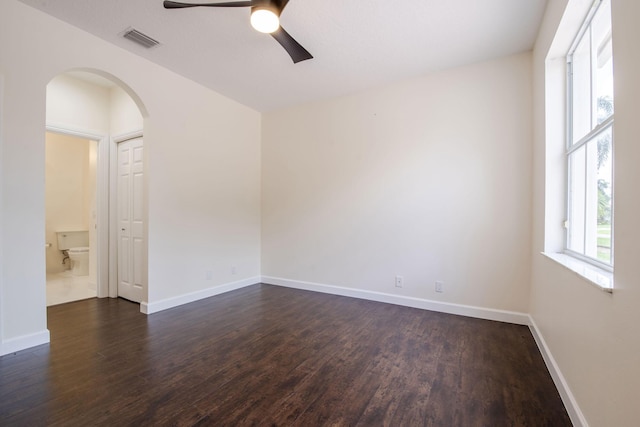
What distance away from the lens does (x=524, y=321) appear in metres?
2.88

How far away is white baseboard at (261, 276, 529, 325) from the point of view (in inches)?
116

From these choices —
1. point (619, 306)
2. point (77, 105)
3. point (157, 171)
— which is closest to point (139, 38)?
point (157, 171)

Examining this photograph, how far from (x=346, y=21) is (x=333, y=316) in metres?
2.98

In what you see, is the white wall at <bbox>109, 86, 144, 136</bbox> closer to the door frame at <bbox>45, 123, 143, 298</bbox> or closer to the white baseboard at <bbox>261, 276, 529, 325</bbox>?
the door frame at <bbox>45, 123, 143, 298</bbox>

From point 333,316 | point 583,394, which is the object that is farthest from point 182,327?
point 583,394

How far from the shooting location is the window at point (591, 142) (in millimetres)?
1523

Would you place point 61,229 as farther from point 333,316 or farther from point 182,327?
point 333,316

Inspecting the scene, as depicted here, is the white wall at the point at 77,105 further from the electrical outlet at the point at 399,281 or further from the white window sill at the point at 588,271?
the white window sill at the point at 588,271

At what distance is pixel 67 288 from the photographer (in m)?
4.28

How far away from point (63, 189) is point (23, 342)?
14.3 feet

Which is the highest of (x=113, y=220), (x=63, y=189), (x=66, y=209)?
(x=63, y=189)

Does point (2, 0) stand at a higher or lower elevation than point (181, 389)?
higher

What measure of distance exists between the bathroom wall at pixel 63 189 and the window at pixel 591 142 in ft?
22.4

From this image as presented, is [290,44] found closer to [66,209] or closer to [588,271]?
[588,271]
